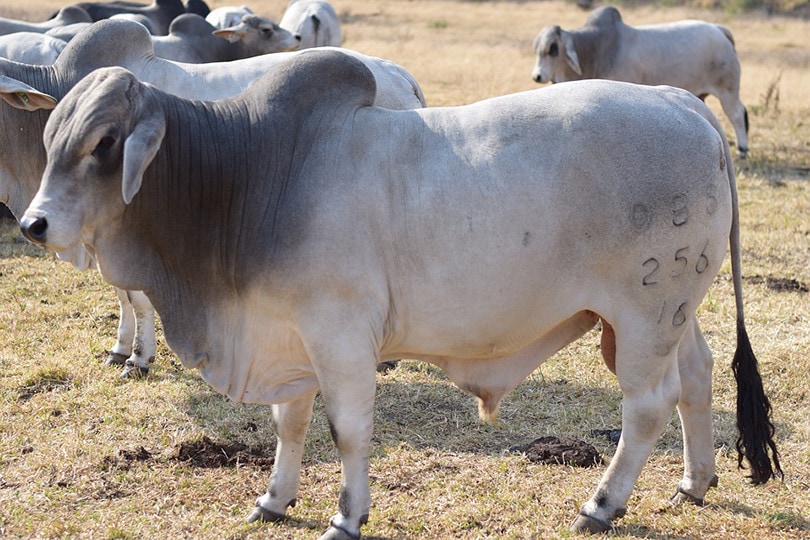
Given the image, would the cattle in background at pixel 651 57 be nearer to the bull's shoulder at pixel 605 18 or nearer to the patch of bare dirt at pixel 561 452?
the bull's shoulder at pixel 605 18

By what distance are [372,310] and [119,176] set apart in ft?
2.86

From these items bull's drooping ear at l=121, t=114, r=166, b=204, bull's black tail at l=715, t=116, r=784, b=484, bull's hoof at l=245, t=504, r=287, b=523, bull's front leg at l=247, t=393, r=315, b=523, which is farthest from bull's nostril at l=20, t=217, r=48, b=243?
bull's black tail at l=715, t=116, r=784, b=484

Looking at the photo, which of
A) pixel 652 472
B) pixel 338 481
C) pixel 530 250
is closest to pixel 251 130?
pixel 530 250

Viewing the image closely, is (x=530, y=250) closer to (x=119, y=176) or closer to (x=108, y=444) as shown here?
(x=119, y=176)

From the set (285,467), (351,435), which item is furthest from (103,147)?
(285,467)

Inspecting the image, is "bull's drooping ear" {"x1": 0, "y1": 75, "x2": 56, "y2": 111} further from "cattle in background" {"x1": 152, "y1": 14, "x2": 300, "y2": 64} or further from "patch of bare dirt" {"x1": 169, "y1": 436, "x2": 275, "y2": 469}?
"cattle in background" {"x1": 152, "y1": 14, "x2": 300, "y2": 64}

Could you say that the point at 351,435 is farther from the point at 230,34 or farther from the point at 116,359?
the point at 230,34

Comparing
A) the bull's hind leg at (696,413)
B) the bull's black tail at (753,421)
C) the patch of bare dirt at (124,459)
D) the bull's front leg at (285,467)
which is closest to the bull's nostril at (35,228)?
the bull's front leg at (285,467)

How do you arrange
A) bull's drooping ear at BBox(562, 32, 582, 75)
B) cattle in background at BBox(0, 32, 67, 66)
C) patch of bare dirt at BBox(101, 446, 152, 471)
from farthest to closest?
bull's drooping ear at BBox(562, 32, 582, 75) → cattle in background at BBox(0, 32, 67, 66) → patch of bare dirt at BBox(101, 446, 152, 471)

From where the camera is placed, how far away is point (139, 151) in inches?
119

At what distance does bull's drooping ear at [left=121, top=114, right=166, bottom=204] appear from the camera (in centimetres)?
298

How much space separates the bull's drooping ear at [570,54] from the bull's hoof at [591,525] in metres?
8.37

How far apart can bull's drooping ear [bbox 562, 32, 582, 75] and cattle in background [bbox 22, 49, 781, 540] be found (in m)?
Answer: 8.06

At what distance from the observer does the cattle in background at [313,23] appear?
12352 mm
